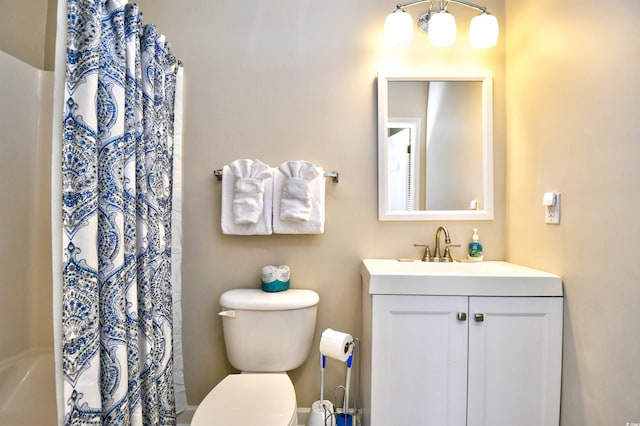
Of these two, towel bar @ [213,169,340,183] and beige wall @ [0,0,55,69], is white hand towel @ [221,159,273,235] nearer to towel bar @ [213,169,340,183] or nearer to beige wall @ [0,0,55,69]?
towel bar @ [213,169,340,183]

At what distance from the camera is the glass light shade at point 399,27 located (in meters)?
1.38

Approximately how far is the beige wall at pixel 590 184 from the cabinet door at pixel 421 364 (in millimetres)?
363

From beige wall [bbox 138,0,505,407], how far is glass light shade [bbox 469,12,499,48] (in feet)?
0.39

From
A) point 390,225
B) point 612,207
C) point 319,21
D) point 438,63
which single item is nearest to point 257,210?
point 390,225

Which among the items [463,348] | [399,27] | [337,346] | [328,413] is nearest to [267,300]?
[337,346]

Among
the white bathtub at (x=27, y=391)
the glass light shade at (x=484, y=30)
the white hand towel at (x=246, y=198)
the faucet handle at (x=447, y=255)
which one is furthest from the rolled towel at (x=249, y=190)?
the glass light shade at (x=484, y=30)

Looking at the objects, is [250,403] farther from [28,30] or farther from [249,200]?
[28,30]

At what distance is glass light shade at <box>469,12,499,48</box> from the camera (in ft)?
4.56

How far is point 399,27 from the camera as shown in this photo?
4.55 ft

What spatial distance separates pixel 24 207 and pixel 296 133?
1.29 m

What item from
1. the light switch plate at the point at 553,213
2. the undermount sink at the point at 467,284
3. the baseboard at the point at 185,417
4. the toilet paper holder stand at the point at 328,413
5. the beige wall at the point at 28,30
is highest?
the beige wall at the point at 28,30

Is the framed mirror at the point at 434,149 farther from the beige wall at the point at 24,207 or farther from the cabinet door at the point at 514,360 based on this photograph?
the beige wall at the point at 24,207

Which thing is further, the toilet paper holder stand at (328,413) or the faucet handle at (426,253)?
the faucet handle at (426,253)

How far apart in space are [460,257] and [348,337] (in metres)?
0.73
